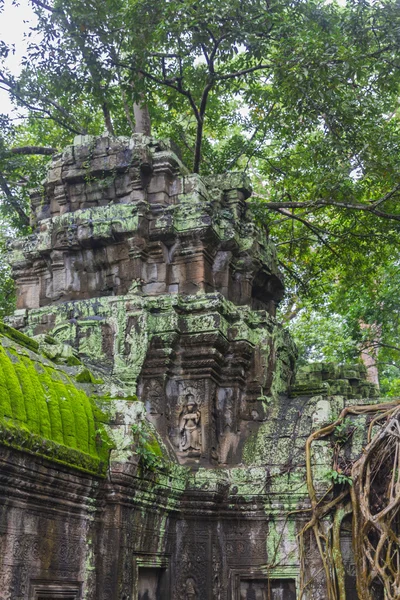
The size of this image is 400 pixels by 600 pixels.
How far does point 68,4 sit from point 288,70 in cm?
408

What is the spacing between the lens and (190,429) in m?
8.50

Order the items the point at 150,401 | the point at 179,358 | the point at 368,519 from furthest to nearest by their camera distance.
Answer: the point at 179,358 < the point at 150,401 < the point at 368,519

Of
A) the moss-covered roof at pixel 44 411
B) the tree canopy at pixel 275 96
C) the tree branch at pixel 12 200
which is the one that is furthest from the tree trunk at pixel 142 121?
the moss-covered roof at pixel 44 411

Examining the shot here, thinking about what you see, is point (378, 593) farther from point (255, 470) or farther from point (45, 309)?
point (45, 309)

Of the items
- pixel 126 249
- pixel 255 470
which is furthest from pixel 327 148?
pixel 255 470

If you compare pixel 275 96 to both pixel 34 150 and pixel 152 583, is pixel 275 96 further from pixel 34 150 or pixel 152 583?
pixel 152 583

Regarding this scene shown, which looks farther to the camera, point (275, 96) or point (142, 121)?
point (142, 121)

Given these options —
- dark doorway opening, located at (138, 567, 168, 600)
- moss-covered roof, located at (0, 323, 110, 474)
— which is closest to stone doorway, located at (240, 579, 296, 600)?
dark doorway opening, located at (138, 567, 168, 600)

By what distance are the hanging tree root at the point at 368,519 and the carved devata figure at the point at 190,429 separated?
1.32 meters

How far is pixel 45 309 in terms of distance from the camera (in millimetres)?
9430

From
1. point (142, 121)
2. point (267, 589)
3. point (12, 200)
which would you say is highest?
point (142, 121)

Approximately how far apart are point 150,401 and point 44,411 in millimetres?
2635

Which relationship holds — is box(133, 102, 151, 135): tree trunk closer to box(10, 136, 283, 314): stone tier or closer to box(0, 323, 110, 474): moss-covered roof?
box(10, 136, 283, 314): stone tier

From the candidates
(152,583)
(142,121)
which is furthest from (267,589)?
(142,121)
